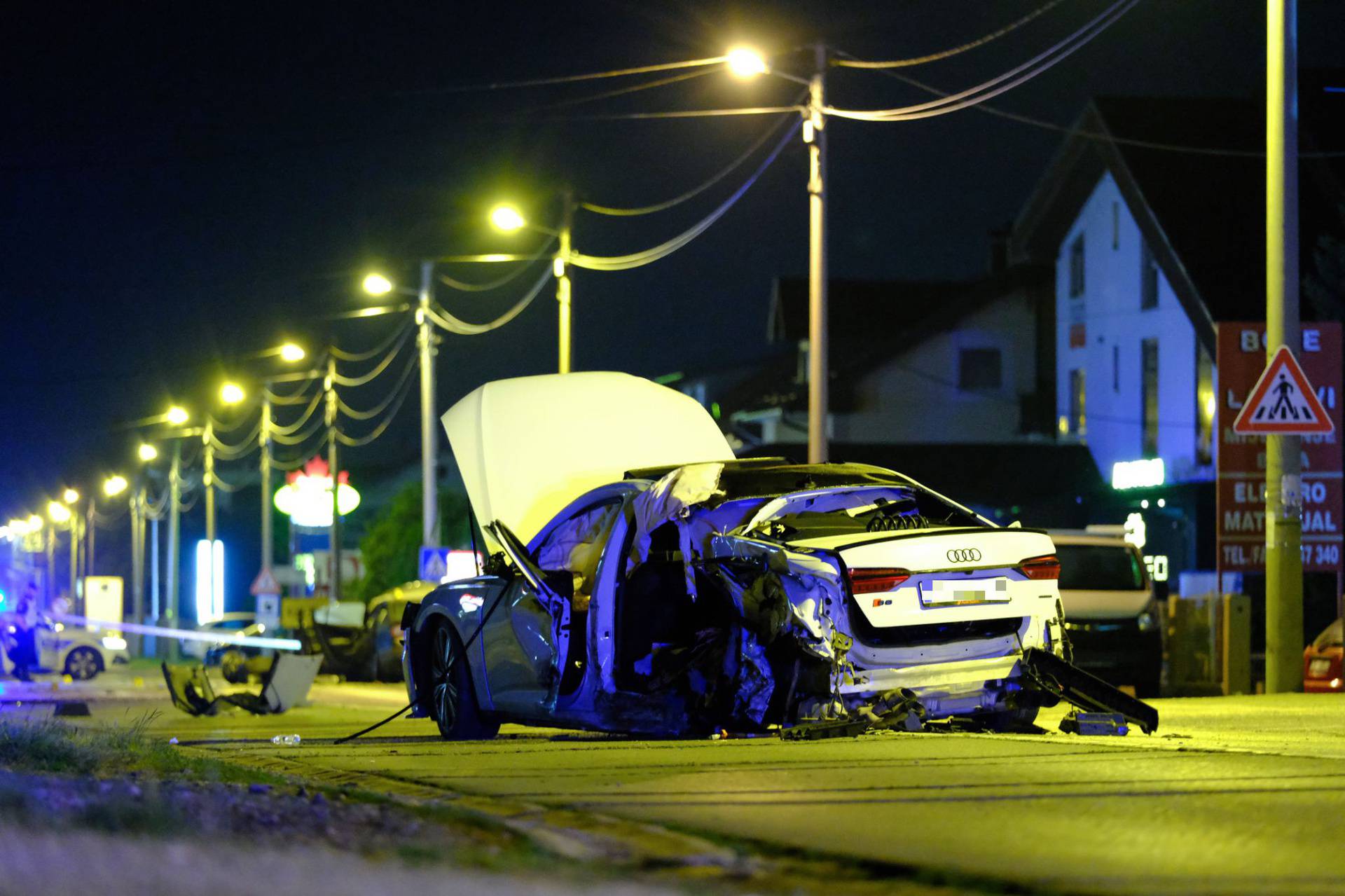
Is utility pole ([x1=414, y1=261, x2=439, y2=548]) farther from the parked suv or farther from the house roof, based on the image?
the parked suv

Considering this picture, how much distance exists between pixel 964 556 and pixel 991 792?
7.09 ft

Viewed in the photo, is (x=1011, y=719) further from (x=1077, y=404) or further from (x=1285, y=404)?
(x=1077, y=404)

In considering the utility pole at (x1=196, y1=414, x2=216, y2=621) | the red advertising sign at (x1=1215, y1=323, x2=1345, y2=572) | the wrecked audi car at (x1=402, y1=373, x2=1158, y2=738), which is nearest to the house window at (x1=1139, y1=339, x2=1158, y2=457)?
the red advertising sign at (x1=1215, y1=323, x2=1345, y2=572)

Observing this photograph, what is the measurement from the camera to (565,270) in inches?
1195

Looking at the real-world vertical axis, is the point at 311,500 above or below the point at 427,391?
below

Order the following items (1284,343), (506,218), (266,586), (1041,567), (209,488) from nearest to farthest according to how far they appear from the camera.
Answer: (1041,567) → (1284,343) → (506,218) → (266,586) → (209,488)

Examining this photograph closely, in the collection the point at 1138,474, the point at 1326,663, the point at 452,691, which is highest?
the point at 1138,474

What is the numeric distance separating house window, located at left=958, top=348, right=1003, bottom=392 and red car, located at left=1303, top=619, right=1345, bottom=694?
3388 cm

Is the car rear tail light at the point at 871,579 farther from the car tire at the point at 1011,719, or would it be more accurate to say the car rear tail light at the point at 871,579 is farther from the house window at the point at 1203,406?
the house window at the point at 1203,406

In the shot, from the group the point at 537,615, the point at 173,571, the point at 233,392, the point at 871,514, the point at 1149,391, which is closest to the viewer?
the point at 871,514

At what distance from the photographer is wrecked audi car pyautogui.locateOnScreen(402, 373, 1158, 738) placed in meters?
8.99

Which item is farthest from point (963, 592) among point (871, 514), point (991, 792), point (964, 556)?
point (991, 792)

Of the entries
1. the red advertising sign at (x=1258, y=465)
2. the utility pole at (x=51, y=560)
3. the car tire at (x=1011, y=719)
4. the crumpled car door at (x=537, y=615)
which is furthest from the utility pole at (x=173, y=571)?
the utility pole at (x=51, y=560)

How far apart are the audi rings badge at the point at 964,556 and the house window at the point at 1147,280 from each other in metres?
33.3
